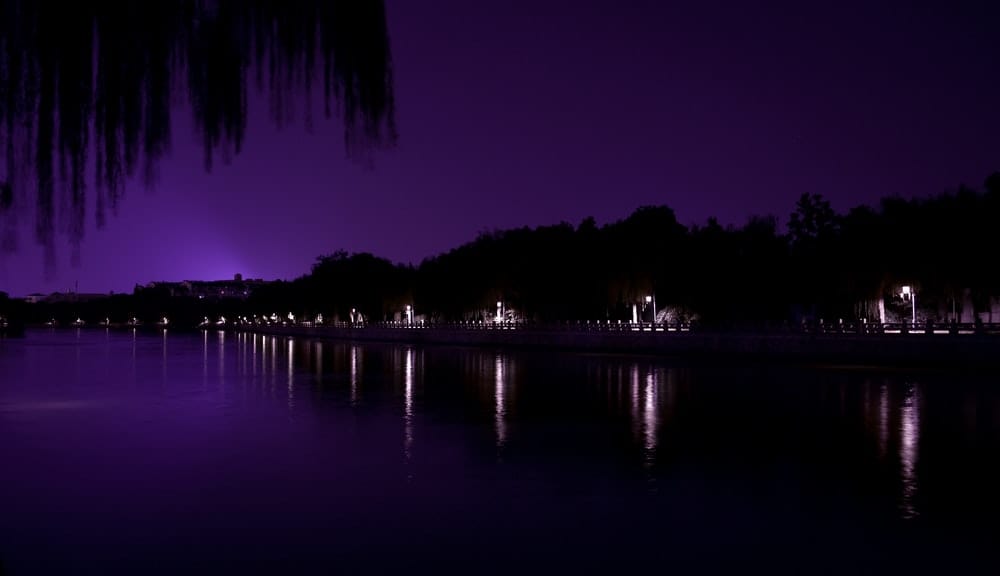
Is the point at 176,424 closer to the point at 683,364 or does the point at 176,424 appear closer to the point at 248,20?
the point at 248,20

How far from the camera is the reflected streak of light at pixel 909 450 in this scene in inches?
448

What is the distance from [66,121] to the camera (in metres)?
6.09

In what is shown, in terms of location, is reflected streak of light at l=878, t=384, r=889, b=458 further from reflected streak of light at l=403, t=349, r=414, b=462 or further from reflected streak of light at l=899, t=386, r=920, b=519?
reflected streak of light at l=403, t=349, r=414, b=462

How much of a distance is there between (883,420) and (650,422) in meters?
5.45

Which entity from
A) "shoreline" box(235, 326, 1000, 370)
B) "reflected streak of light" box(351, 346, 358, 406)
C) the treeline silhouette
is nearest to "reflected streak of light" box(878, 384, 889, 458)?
"shoreline" box(235, 326, 1000, 370)

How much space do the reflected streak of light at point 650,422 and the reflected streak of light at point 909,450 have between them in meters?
3.92

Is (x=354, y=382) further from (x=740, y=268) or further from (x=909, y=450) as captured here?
(x=740, y=268)

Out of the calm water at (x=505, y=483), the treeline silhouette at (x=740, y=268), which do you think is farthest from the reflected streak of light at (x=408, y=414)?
the treeline silhouette at (x=740, y=268)

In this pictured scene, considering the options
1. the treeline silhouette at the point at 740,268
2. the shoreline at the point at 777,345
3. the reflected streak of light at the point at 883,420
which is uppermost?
the treeline silhouette at the point at 740,268

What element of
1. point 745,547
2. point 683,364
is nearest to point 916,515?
point 745,547

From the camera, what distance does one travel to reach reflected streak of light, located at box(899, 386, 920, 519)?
448 inches

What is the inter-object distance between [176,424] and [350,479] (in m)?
9.45

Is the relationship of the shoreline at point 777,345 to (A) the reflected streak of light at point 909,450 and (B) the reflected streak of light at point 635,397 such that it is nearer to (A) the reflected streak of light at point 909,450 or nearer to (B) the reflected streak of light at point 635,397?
(B) the reflected streak of light at point 635,397

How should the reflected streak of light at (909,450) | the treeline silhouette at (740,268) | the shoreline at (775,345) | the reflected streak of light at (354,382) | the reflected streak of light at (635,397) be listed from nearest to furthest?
the reflected streak of light at (909,450) < the reflected streak of light at (635,397) < the reflected streak of light at (354,382) < the shoreline at (775,345) < the treeline silhouette at (740,268)
